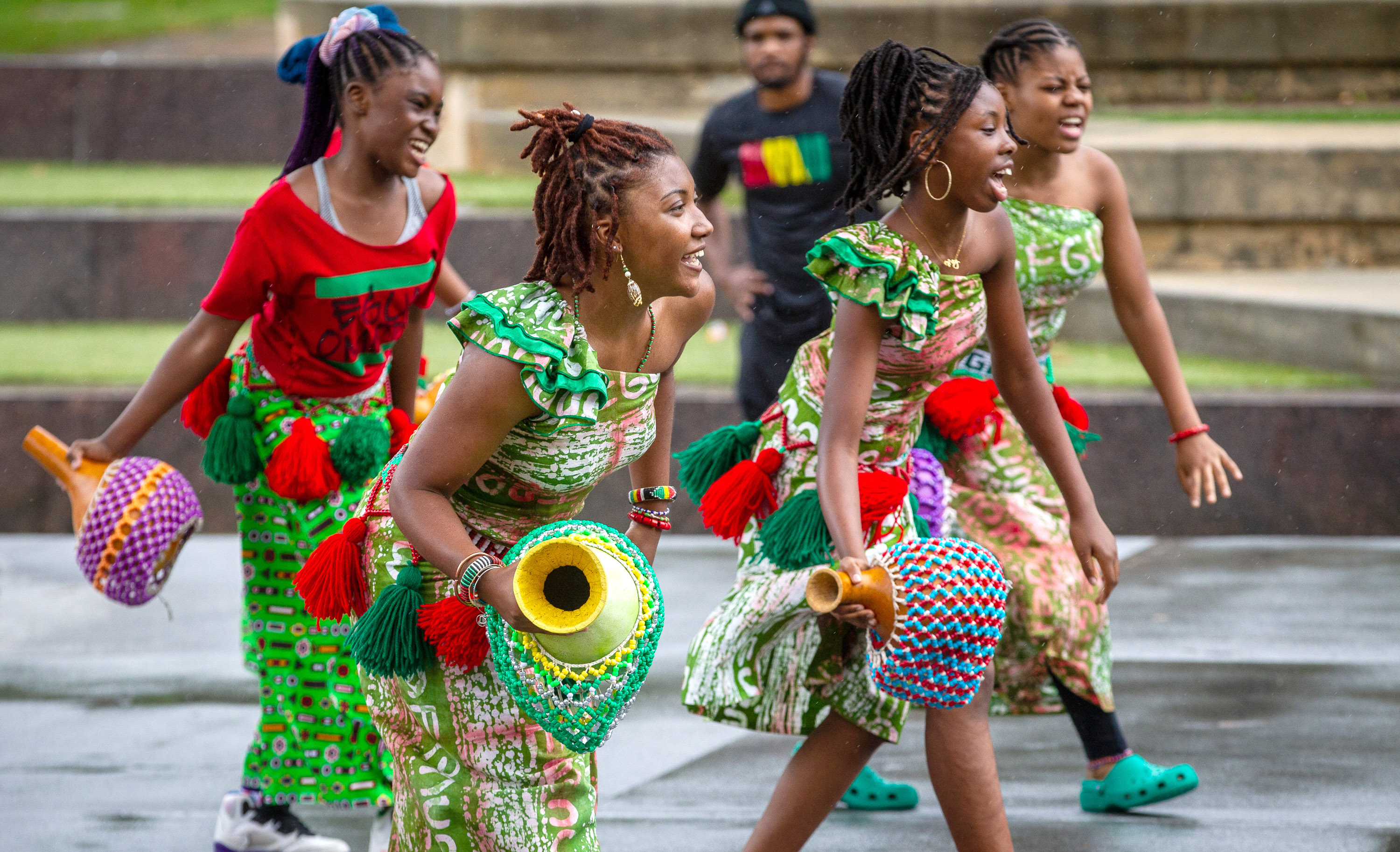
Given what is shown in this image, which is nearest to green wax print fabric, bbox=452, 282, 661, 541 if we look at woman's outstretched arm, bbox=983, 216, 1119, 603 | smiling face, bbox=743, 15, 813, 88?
woman's outstretched arm, bbox=983, 216, 1119, 603

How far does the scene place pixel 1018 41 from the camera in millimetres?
4160

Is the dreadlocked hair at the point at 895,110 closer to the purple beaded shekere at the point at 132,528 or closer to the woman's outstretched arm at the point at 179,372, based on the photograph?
the woman's outstretched arm at the point at 179,372

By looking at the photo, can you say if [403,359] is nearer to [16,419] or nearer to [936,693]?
[936,693]

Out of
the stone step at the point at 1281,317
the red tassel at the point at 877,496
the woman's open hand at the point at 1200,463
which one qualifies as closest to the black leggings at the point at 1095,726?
the woman's open hand at the point at 1200,463

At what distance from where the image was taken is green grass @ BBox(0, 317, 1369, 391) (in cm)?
800

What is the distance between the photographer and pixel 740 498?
11.4ft

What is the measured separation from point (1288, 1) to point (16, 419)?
8522 millimetres

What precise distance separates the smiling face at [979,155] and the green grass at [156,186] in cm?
690

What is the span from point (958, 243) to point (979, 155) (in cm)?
21

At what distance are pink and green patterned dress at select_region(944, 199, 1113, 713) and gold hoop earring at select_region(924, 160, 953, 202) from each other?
0.74 meters

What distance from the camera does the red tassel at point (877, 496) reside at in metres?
3.33

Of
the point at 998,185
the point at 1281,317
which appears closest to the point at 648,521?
the point at 998,185

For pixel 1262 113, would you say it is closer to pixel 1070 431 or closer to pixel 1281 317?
pixel 1281 317

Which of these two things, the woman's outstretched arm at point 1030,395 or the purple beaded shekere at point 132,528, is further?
the purple beaded shekere at point 132,528
